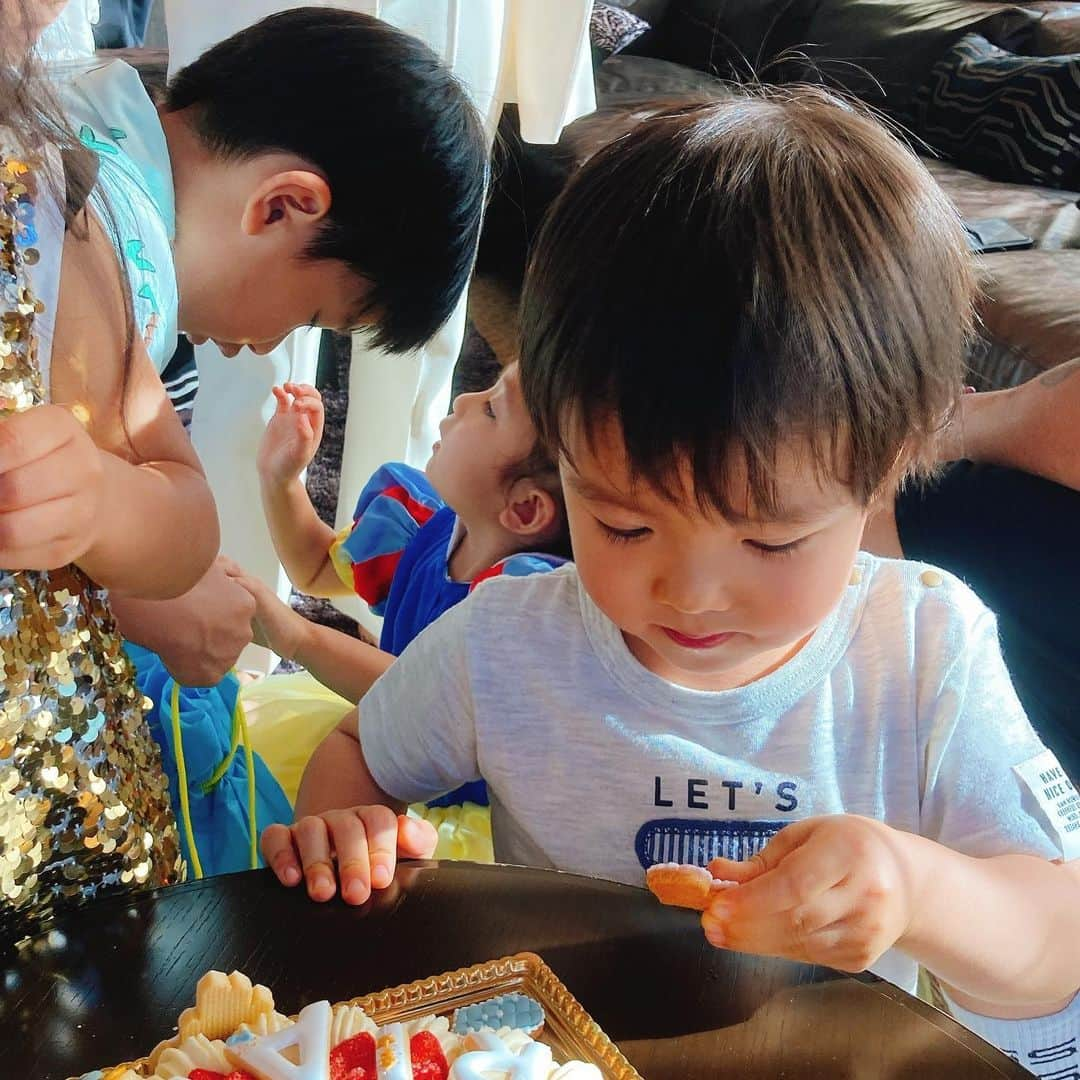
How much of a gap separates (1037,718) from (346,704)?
78 centimetres

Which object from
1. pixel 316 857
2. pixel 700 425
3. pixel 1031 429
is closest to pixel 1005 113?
pixel 1031 429

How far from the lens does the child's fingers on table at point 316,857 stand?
67cm

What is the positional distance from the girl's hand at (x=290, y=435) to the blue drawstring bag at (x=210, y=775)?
1.63 feet

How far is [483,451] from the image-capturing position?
50.4 inches

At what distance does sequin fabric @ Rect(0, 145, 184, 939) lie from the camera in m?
0.62

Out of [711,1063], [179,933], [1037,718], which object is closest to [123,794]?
[179,933]

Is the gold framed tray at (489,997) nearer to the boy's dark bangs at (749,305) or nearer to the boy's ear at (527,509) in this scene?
the boy's dark bangs at (749,305)

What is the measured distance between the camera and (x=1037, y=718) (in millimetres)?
1276

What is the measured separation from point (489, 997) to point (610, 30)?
3.72 metres

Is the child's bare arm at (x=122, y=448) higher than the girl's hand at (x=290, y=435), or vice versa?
the child's bare arm at (x=122, y=448)

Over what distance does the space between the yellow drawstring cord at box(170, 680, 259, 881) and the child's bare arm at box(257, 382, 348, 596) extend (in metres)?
0.53

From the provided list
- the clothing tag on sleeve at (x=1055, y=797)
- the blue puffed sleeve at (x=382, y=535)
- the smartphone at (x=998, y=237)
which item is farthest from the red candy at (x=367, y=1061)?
the smartphone at (x=998, y=237)

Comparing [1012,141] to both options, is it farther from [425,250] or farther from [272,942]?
[272,942]

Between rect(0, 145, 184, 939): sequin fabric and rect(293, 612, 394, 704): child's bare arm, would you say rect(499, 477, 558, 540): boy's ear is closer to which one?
rect(293, 612, 394, 704): child's bare arm
